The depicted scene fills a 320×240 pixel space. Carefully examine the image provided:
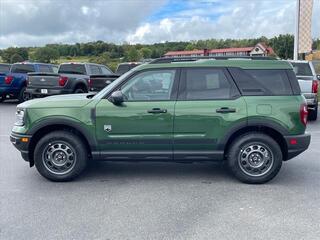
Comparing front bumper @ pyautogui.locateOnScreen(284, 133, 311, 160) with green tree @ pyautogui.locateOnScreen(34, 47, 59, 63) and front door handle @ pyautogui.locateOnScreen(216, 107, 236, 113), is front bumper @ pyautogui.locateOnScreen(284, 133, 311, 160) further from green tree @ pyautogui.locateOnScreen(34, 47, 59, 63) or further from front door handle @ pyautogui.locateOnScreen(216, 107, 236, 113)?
green tree @ pyautogui.locateOnScreen(34, 47, 59, 63)

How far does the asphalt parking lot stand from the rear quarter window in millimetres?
1358

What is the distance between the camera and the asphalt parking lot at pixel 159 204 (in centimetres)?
383

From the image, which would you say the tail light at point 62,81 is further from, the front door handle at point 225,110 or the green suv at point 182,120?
the front door handle at point 225,110

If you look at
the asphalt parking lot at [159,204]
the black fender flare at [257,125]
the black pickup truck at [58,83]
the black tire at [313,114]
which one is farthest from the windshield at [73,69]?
the black fender flare at [257,125]

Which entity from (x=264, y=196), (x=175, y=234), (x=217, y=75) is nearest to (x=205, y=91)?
(x=217, y=75)

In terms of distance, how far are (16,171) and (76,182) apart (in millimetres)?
1241

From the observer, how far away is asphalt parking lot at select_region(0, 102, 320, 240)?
383 centimetres

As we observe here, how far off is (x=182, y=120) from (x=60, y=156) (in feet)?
6.27

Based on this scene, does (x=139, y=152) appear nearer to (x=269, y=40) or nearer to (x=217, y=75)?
(x=217, y=75)

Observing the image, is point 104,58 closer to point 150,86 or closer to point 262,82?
point 150,86

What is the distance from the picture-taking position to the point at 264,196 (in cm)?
489

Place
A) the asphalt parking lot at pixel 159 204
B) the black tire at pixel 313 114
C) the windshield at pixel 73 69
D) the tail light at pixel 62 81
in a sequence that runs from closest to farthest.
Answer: the asphalt parking lot at pixel 159 204 → the black tire at pixel 313 114 → the tail light at pixel 62 81 → the windshield at pixel 73 69

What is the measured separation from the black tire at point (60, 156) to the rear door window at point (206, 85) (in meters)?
1.72

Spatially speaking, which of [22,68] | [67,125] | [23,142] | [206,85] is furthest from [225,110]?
[22,68]
